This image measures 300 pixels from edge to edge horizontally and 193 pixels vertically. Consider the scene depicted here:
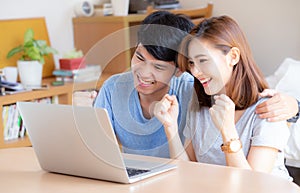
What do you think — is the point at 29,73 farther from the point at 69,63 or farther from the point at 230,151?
the point at 230,151

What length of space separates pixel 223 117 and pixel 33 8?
2.26 meters

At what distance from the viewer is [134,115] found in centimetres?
162

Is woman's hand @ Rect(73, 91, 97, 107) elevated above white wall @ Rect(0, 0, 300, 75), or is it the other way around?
woman's hand @ Rect(73, 91, 97, 107)

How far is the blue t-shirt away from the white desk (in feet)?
0.40

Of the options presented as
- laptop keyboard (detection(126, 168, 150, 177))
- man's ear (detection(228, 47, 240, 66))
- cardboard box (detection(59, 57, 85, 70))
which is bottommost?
cardboard box (detection(59, 57, 85, 70))

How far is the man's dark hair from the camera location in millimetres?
1532

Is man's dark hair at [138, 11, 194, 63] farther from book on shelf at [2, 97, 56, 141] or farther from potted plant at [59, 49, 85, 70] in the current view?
potted plant at [59, 49, 85, 70]

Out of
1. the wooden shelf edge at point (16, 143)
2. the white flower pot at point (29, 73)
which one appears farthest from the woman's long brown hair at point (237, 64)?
the white flower pot at point (29, 73)

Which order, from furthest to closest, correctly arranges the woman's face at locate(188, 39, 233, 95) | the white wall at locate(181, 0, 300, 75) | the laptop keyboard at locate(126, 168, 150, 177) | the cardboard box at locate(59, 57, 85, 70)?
the cardboard box at locate(59, 57, 85, 70) → the white wall at locate(181, 0, 300, 75) → the woman's face at locate(188, 39, 233, 95) → the laptop keyboard at locate(126, 168, 150, 177)

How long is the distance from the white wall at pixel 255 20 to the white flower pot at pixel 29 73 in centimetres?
35

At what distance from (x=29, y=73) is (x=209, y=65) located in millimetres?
1910

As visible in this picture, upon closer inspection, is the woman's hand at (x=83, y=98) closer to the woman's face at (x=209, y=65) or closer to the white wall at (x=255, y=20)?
the woman's face at (x=209, y=65)

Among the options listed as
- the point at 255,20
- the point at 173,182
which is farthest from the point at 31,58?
the point at 173,182

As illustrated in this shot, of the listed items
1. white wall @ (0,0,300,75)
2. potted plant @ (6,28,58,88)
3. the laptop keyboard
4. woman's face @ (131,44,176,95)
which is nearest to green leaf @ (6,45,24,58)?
potted plant @ (6,28,58,88)
